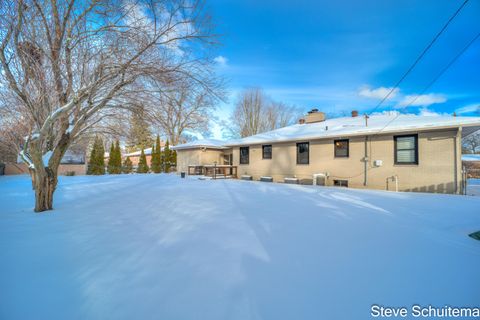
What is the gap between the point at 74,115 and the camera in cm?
552

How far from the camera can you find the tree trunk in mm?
4809

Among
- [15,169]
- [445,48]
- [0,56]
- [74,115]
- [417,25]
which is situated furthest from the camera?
Result: [15,169]

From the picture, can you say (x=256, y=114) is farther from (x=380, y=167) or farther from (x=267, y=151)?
(x=380, y=167)

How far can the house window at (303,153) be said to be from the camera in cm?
1155

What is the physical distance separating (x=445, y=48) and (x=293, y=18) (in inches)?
224

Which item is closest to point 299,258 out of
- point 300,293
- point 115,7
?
point 300,293

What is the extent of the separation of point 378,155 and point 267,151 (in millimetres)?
5916

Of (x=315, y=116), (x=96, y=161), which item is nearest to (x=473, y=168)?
(x=315, y=116)

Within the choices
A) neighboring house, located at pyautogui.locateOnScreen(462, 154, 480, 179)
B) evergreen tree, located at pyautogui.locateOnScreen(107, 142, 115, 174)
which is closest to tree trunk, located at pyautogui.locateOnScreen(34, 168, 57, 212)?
evergreen tree, located at pyautogui.locateOnScreen(107, 142, 115, 174)

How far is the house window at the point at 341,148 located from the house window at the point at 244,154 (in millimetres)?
5604

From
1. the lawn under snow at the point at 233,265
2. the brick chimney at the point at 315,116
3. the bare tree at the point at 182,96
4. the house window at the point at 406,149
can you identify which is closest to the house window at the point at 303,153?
the brick chimney at the point at 315,116

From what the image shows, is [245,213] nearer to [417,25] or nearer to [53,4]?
[53,4]

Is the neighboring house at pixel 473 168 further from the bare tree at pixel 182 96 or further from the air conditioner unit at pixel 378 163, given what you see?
the bare tree at pixel 182 96

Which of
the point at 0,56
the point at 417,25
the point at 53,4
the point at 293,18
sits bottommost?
the point at 0,56
